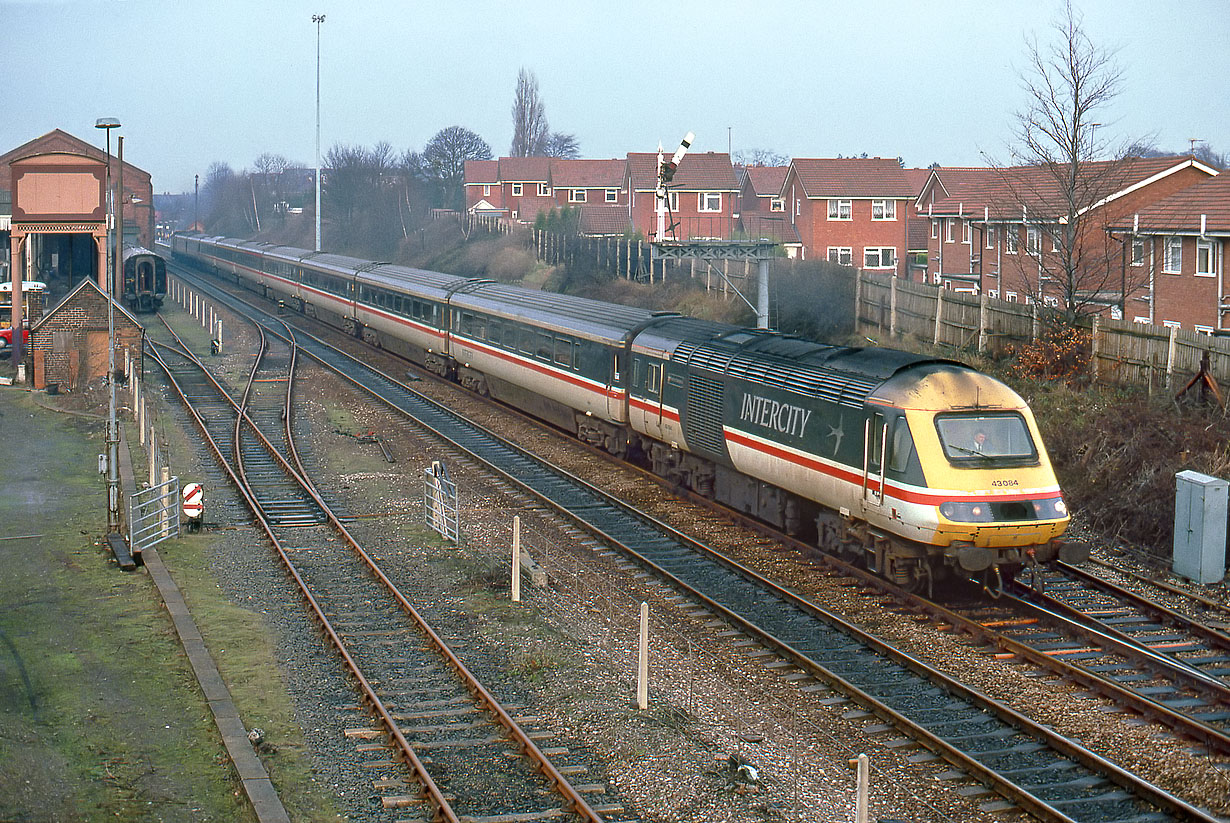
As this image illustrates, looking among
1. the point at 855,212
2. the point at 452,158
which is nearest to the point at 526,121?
the point at 452,158

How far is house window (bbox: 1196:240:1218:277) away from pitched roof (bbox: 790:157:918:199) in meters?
30.7

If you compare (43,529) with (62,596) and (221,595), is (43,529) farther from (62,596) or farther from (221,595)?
(221,595)

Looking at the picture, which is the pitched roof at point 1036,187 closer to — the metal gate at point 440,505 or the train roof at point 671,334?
the train roof at point 671,334

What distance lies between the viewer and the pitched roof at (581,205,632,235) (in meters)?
67.8

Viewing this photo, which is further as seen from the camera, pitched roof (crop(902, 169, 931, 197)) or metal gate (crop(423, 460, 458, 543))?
pitched roof (crop(902, 169, 931, 197))

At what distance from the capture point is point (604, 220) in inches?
2734

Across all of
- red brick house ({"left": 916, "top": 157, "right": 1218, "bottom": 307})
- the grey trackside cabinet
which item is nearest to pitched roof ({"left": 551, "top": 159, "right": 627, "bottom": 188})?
red brick house ({"left": 916, "top": 157, "right": 1218, "bottom": 307})

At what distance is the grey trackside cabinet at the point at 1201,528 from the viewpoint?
54.5ft

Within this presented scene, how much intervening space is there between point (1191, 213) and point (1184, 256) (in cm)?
106

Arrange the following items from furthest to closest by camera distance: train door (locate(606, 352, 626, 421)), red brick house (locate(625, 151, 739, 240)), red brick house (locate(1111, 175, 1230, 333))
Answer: red brick house (locate(625, 151, 739, 240)) → red brick house (locate(1111, 175, 1230, 333)) → train door (locate(606, 352, 626, 421))

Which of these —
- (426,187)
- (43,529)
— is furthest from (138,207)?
(43,529)

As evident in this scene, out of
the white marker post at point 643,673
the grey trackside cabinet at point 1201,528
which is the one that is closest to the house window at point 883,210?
the grey trackside cabinet at point 1201,528

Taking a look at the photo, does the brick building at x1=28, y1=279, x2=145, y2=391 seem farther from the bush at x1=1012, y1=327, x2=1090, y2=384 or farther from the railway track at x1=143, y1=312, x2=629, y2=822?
the bush at x1=1012, y1=327, x2=1090, y2=384

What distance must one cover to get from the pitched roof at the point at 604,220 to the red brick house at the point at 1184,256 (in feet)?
119
